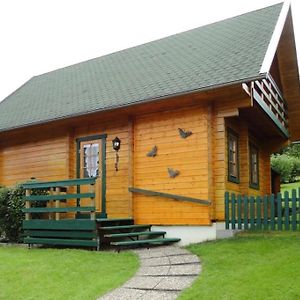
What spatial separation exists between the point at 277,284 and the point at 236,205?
4868 mm

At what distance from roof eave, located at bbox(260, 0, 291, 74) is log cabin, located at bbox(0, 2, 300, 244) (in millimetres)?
42

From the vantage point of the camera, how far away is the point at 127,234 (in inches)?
398

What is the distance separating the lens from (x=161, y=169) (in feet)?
37.4

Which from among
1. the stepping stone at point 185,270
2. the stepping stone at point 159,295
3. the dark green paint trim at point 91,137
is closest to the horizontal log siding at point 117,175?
the dark green paint trim at point 91,137

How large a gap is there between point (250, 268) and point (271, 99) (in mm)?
7673

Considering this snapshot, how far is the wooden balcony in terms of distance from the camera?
35.3ft

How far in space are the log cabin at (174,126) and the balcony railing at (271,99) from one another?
0.20 ft

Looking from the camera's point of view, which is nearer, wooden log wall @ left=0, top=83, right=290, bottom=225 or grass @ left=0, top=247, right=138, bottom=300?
grass @ left=0, top=247, right=138, bottom=300

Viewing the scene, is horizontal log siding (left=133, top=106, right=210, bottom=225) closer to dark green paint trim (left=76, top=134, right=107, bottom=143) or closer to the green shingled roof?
the green shingled roof

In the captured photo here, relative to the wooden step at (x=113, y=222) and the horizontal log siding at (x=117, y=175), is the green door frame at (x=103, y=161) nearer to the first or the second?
the horizontal log siding at (x=117, y=175)

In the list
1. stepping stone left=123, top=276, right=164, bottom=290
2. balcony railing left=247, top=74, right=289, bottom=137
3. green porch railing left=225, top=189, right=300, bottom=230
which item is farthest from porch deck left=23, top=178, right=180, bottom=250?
balcony railing left=247, top=74, right=289, bottom=137

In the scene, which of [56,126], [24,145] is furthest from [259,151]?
[24,145]

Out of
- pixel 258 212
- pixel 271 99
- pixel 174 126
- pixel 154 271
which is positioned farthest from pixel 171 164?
pixel 154 271

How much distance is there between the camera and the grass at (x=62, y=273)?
21.1ft
